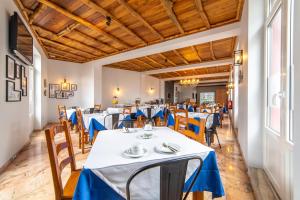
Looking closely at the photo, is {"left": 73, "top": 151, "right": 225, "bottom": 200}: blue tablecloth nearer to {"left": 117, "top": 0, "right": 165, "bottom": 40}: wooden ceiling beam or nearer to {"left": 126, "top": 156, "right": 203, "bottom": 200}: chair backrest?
{"left": 126, "top": 156, "right": 203, "bottom": 200}: chair backrest

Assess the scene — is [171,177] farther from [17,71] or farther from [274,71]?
[17,71]

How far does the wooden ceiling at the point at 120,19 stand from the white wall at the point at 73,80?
6.39 feet

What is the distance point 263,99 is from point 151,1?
261 cm

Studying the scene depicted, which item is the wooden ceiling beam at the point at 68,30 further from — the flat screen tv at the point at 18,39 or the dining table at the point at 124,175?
the dining table at the point at 124,175

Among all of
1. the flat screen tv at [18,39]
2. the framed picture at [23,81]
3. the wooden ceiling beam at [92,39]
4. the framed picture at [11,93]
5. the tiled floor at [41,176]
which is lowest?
the tiled floor at [41,176]

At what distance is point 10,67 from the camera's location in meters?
2.92

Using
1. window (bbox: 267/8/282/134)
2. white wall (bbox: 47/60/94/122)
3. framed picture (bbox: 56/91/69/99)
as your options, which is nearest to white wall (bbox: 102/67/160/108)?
white wall (bbox: 47/60/94/122)

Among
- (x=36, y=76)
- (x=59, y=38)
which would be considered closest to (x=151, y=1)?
(x=59, y=38)

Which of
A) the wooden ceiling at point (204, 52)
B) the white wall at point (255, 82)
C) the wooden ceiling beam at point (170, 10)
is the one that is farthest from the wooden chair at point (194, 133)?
the wooden ceiling at point (204, 52)

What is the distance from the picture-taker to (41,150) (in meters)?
3.70

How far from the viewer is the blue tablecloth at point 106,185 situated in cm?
100

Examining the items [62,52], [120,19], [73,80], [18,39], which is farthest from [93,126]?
[73,80]

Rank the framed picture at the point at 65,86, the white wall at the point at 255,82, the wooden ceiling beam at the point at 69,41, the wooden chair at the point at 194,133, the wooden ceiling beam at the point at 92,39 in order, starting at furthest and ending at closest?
the framed picture at the point at 65,86 < the wooden ceiling beam at the point at 92,39 < the wooden ceiling beam at the point at 69,41 < the white wall at the point at 255,82 < the wooden chair at the point at 194,133

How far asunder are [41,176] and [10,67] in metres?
1.96
